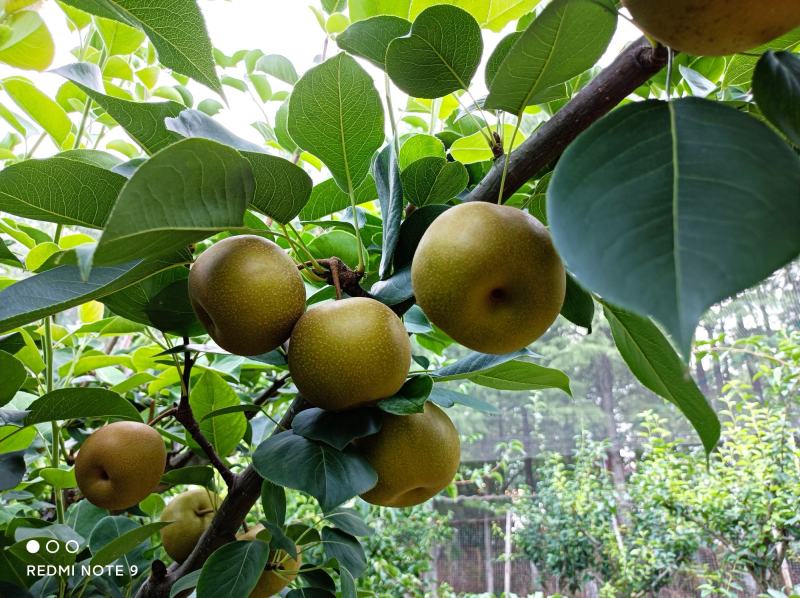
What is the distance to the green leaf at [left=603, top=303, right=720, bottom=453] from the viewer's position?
1.30 feet

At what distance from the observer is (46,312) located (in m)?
0.40

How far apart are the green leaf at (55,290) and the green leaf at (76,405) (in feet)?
0.62

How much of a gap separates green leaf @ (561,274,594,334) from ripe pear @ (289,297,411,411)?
0.50 feet

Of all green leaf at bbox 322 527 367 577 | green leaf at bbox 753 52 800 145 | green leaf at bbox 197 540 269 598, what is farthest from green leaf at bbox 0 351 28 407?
green leaf at bbox 753 52 800 145

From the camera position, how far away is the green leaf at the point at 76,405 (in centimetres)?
57

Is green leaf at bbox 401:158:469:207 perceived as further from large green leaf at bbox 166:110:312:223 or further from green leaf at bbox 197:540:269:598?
green leaf at bbox 197:540:269:598

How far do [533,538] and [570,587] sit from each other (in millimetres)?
379

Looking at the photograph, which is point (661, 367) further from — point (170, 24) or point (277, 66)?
point (277, 66)

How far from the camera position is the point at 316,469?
450mm

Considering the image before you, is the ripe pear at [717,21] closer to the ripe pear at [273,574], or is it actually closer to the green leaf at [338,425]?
the green leaf at [338,425]

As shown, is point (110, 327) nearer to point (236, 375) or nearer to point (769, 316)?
point (236, 375)

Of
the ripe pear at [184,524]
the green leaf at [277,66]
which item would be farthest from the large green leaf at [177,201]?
the green leaf at [277,66]

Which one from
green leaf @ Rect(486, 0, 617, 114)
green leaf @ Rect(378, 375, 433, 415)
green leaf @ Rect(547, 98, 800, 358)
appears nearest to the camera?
green leaf @ Rect(547, 98, 800, 358)

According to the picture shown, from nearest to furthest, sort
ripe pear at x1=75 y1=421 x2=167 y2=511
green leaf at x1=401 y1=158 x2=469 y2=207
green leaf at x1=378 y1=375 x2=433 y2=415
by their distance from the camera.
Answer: green leaf at x1=378 y1=375 x2=433 y2=415 < green leaf at x1=401 y1=158 x2=469 y2=207 < ripe pear at x1=75 y1=421 x2=167 y2=511
